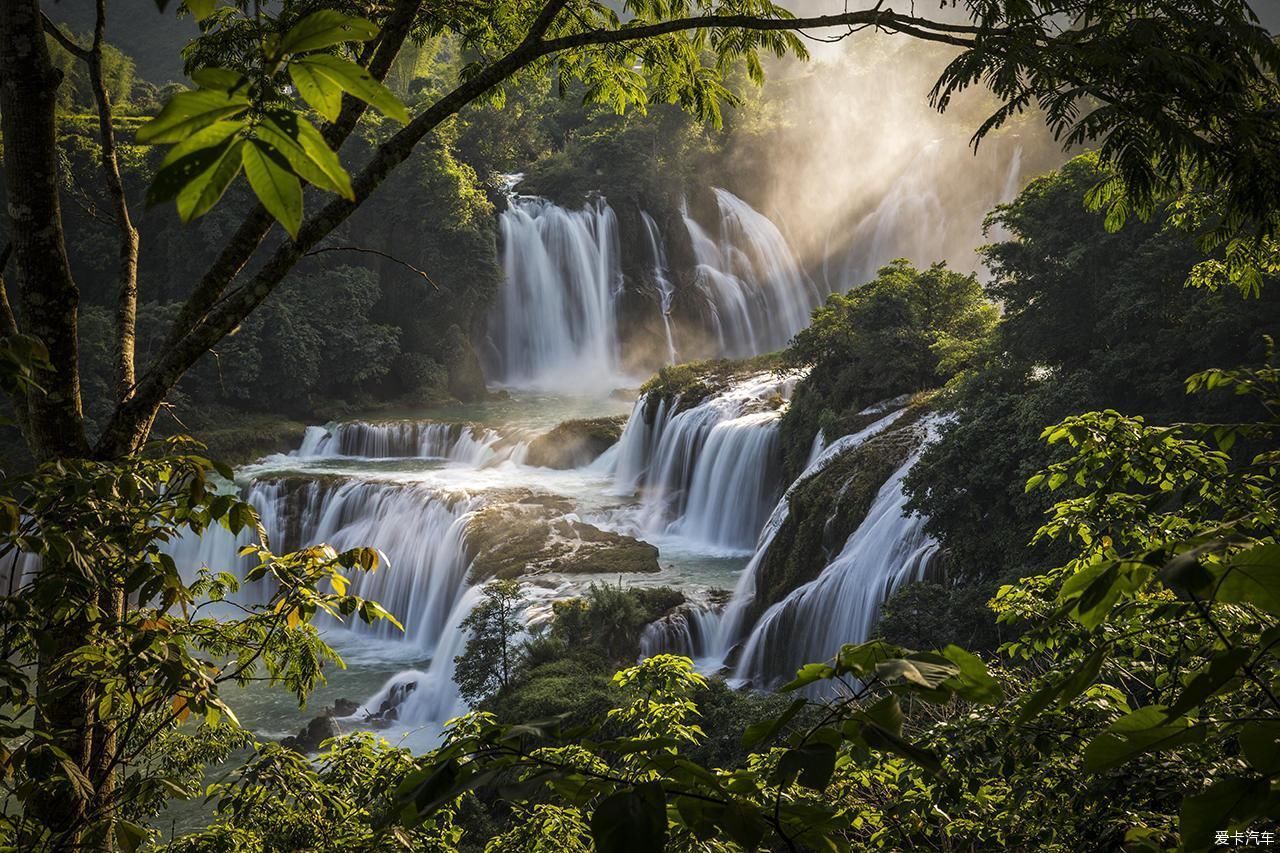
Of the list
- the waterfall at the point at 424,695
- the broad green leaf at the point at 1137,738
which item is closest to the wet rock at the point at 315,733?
the waterfall at the point at 424,695

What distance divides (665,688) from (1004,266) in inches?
349

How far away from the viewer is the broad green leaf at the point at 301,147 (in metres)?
0.72

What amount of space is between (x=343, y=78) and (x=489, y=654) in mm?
10286

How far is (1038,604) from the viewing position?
3.41 m

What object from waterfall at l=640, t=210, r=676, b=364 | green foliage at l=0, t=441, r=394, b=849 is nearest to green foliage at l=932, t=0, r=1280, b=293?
green foliage at l=0, t=441, r=394, b=849

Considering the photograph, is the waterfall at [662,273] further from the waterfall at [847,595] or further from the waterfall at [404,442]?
the waterfall at [847,595]

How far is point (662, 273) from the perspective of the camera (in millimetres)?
34406

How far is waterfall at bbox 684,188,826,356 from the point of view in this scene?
34.1 metres

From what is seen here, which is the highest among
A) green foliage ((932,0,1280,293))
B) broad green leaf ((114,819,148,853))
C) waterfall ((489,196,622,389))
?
waterfall ((489,196,622,389))

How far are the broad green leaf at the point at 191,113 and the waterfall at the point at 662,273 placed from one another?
32.8m

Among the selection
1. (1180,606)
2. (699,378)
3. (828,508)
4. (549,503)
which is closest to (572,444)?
(699,378)

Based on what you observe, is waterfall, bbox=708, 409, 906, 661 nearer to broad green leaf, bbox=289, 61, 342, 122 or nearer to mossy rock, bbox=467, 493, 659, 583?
mossy rock, bbox=467, 493, 659, 583

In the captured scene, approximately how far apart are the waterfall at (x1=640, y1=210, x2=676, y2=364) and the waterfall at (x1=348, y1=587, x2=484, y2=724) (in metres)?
21.9

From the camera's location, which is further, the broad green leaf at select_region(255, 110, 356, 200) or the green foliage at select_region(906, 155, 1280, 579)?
the green foliage at select_region(906, 155, 1280, 579)
